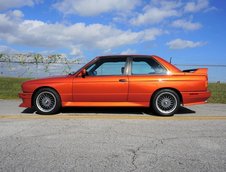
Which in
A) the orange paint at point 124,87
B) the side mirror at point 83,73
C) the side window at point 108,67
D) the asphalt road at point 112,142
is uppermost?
the side window at point 108,67

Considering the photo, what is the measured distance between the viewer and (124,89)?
27.4ft

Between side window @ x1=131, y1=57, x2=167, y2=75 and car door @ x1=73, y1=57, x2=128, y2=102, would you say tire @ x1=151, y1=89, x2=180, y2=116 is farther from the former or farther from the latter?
car door @ x1=73, y1=57, x2=128, y2=102

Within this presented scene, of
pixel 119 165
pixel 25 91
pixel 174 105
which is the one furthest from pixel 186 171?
pixel 25 91

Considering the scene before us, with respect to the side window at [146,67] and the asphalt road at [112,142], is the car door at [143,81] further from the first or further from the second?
the asphalt road at [112,142]

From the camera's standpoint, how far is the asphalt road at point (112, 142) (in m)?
4.34

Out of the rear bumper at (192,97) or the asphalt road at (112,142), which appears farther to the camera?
the rear bumper at (192,97)

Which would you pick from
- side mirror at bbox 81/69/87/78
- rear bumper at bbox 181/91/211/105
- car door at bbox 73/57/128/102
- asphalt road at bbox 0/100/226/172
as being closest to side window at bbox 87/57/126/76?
car door at bbox 73/57/128/102

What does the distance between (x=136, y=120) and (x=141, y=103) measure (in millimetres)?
951

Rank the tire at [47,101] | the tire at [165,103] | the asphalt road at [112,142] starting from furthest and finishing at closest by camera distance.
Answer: the tire at [47,101] → the tire at [165,103] → the asphalt road at [112,142]

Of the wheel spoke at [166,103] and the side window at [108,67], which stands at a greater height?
the side window at [108,67]

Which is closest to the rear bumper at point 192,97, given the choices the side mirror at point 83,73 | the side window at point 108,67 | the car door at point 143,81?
the car door at point 143,81

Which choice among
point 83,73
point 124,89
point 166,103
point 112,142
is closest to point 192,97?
point 166,103

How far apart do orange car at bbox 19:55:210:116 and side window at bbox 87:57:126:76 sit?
0.08 ft

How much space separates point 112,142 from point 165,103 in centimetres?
325
